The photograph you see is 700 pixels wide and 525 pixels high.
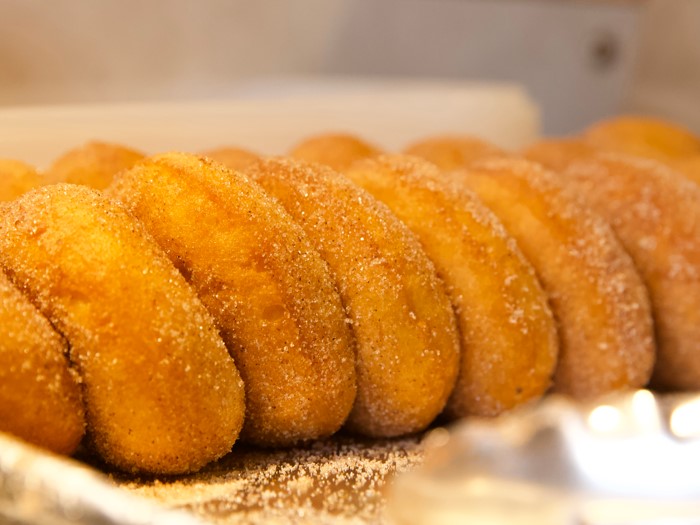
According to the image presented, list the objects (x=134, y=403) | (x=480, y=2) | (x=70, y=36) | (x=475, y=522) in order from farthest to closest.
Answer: (x=480, y=2)
(x=70, y=36)
(x=134, y=403)
(x=475, y=522)

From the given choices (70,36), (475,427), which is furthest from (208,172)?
(70,36)

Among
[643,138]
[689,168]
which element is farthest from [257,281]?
[643,138]

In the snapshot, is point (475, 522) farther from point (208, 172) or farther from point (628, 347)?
point (628, 347)

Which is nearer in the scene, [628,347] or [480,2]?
[628,347]

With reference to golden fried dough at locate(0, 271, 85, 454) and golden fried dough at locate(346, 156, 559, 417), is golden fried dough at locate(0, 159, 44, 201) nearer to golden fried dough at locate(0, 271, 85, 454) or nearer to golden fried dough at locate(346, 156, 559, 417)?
golden fried dough at locate(0, 271, 85, 454)

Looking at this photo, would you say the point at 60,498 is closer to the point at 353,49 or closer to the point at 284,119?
the point at 284,119

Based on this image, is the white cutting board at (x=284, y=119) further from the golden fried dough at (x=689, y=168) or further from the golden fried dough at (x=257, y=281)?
the golden fried dough at (x=689, y=168)

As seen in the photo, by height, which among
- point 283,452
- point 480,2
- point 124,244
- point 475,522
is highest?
point 480,2
